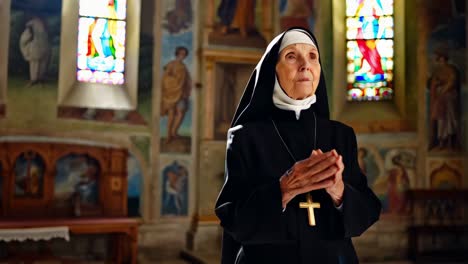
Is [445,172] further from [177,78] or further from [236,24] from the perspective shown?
[177,78]

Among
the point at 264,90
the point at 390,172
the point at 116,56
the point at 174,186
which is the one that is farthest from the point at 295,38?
the point at 390,172

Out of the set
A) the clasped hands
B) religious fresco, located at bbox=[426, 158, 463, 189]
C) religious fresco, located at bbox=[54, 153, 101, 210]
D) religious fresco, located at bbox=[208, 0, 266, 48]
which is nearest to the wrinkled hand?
the clasped hands

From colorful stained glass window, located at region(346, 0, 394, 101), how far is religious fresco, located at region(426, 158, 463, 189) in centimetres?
159

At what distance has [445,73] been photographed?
33.0ft

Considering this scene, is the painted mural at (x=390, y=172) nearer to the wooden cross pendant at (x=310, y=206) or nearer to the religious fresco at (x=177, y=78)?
the religious fresco at (x=177, y=78)

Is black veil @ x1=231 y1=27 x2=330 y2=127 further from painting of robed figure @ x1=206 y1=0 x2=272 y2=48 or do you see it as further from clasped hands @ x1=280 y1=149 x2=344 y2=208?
painting of robed figure @ x1=206 y1=0 x2=272 y2=48

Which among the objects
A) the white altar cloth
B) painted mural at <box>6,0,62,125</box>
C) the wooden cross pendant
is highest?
painted mural at <box>6,0,62,125</box>

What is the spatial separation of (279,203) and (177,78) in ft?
25.5

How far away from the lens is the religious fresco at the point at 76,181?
28.9ft

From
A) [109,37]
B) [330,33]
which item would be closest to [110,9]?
[109,37]

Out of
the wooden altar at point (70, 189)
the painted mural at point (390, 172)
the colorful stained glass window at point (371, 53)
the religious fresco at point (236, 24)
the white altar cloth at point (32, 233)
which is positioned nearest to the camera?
the white altar cloth at point (32, 233)

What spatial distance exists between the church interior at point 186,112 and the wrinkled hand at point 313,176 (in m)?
6.58

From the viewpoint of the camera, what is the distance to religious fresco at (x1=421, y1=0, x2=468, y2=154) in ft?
32.9

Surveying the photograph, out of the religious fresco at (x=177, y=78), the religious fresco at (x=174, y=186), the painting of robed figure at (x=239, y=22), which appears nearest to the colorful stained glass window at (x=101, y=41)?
the religious fresco at (x=177, y=78)
